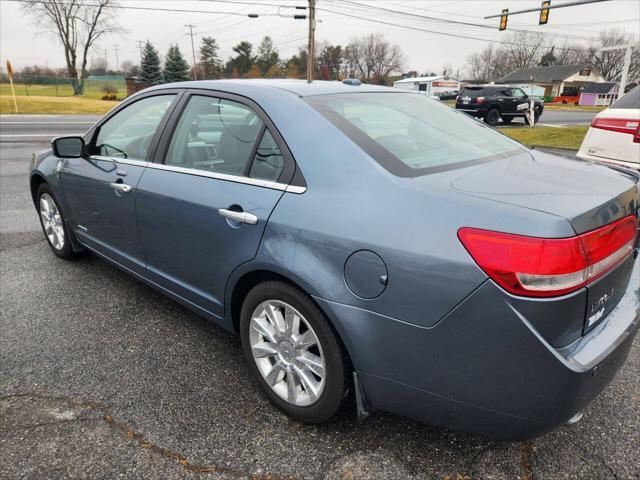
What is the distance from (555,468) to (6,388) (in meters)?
2.74

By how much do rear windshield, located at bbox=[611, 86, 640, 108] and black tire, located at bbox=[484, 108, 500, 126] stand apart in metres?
16.6

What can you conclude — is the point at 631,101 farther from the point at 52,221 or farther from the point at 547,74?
the point at 547,74

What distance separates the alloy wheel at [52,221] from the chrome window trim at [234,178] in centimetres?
180

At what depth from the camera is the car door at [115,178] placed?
300 cm

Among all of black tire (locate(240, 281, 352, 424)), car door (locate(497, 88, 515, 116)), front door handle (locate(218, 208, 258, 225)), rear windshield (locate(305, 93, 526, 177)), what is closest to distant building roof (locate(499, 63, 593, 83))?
car door (locate(497, 88, 515, 116))

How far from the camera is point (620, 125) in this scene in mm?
4719

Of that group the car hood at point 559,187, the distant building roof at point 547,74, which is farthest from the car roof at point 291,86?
the distant building roof at point 547,74

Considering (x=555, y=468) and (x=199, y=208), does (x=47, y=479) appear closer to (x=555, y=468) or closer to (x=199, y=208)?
(x=199, y=208)

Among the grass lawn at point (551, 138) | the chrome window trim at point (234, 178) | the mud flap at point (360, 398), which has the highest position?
the chrome window trim at point (234, 178)

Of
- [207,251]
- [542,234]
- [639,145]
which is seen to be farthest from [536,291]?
[639,145]

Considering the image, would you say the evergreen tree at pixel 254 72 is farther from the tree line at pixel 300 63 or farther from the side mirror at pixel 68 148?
the side mirror at pixel 68 148

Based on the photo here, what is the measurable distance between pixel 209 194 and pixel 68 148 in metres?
1.72

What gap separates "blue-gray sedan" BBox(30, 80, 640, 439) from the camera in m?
1.54

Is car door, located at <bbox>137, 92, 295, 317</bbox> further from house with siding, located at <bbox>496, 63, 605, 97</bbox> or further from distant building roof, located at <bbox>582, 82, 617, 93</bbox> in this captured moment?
house with siding, located at <bbox>496, 63, 605, 97</bbox>
